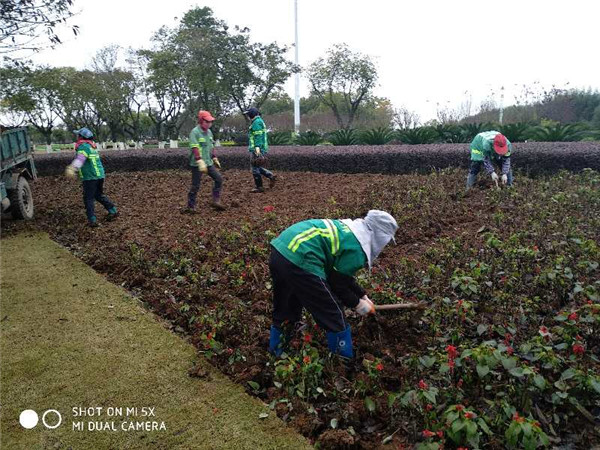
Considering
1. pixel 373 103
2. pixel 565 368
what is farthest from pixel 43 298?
pixel 373 103

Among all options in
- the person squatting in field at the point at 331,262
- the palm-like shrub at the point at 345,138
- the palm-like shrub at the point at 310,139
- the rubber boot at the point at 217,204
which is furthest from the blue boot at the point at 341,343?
the palm-like shrub at the point at 310,139

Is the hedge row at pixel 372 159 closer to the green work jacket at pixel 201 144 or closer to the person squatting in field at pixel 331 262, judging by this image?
the green work jacket at pixel 201 144

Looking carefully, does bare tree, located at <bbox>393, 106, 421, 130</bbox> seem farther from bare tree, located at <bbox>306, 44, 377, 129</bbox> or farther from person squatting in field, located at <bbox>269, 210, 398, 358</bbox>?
person squatting in field, located at <bbox>269, 210, 398, 358</bbox>

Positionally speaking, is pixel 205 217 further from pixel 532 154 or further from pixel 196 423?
pixel 532 154

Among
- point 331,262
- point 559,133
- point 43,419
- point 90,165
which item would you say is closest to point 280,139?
point 559,133

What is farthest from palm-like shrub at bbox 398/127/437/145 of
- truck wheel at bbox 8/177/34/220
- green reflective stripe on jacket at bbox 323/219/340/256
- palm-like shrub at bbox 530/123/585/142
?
green reflective stripe on jacket at bbox 323/219/340/256

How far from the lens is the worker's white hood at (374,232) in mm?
2889

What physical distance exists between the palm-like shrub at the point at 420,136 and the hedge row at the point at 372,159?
1.64 m

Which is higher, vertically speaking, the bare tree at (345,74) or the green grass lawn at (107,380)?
the bare tree at (345,74)

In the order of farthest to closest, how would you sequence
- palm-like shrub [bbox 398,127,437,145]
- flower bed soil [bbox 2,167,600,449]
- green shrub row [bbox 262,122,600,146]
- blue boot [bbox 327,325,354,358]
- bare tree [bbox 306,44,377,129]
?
bare tree [bbox 306,44,377,129] < palm-like shrub [bbox 398,127,437,145] < green shrub row [bbox 262,122,600,146] < blue boot [bbox 327,325,354,358] < flower bed soil [bbox 2,167,600,449]

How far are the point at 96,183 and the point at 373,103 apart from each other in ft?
100.0

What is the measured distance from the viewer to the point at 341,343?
118 inches

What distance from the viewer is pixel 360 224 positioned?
299 centimetres

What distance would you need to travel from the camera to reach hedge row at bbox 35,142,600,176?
8633mm
